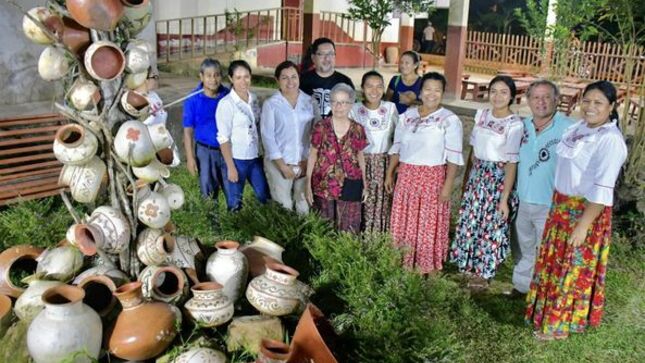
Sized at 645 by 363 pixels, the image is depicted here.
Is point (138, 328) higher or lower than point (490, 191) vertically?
lower

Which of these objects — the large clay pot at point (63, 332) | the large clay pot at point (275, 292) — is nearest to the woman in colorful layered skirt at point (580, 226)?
the large clay pot at point (275, 292)

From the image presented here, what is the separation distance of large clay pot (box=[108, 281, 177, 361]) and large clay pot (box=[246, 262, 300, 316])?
416 mm

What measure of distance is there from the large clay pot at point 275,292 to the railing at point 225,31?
9.62 m

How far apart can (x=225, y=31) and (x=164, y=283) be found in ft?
35.1

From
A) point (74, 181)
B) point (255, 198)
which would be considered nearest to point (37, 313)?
point (74, 181)

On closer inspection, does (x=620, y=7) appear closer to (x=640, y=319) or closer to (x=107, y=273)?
(x=640, y=319)

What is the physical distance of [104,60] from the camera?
2.43m

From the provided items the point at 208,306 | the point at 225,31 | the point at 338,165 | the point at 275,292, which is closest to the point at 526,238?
the point at 338,165

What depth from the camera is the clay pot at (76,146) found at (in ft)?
8.13

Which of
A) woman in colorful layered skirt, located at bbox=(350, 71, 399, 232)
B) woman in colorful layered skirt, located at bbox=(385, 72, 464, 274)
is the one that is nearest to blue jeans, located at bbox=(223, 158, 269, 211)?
woman in colorful layered skirt, located at bbox=(350, 71, 399, 232)

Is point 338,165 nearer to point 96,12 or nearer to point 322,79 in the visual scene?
point 322,79

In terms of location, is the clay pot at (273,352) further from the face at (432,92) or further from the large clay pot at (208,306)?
the face at (432,92)

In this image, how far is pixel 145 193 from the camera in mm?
2752

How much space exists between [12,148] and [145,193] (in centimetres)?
305
